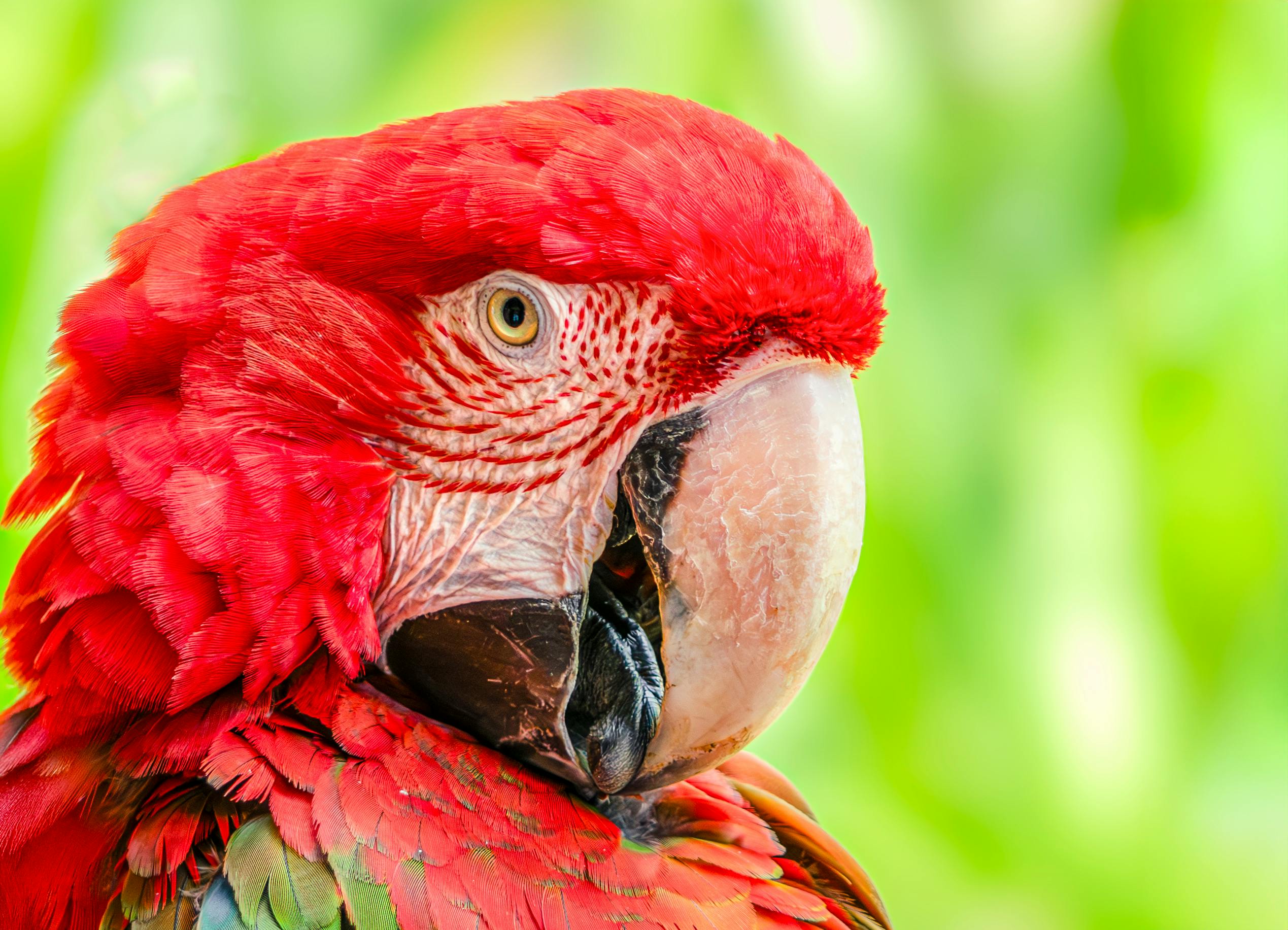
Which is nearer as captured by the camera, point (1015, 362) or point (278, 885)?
point (278, 885)

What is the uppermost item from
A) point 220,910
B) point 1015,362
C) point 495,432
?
point 1015,362

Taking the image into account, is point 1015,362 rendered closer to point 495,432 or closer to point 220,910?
point 495,432

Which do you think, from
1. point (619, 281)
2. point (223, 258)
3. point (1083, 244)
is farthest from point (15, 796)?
point (1083, 244)

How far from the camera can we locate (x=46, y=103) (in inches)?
52.8

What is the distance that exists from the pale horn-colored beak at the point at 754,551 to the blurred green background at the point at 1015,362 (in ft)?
2.70

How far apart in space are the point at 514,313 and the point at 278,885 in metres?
0.37

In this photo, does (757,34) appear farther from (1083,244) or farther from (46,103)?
(46,103)

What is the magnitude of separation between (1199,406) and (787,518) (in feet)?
3.90

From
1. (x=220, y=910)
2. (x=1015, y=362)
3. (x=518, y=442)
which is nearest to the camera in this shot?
(x=220, y=910)

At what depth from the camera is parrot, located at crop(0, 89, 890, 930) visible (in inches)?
24.0

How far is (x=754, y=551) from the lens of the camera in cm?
61

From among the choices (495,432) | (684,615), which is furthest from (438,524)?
(684,615)

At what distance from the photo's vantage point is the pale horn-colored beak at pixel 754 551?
2.02ft

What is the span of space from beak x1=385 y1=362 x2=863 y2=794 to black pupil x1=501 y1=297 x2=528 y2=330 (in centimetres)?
11
